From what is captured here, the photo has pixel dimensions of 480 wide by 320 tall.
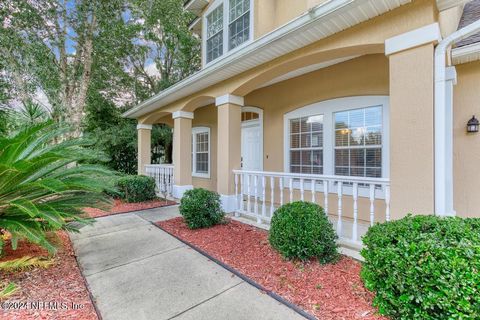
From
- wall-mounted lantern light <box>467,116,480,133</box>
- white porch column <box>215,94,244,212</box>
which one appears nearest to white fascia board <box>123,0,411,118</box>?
white porch column <box>215,94,244,212</box>

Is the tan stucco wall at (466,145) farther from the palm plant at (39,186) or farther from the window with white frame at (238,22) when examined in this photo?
the palm plant at (39,186)

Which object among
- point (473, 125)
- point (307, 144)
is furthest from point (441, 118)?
point (307, 144)

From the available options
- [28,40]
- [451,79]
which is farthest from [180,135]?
[28,40]

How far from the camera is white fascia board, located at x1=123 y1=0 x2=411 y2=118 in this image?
303 centimetres

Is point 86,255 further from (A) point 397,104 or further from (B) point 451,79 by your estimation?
(B) point 451,79

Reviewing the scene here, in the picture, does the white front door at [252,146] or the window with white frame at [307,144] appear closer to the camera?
the window with white frame at [307,144]

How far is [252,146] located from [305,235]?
4478 mm

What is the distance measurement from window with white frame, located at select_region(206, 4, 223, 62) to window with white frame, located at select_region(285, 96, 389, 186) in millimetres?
3091

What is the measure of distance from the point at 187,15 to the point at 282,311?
14.3 m

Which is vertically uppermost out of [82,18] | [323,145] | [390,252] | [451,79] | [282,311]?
[82,18]

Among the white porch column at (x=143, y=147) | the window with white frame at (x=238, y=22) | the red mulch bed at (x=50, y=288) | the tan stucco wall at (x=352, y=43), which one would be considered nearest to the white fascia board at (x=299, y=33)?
the tan stucco wall at (x=352, y=43)

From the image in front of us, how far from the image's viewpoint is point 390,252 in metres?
2.01

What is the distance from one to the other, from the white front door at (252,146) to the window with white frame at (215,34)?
233cm

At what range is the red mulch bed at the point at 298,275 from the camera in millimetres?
2321
